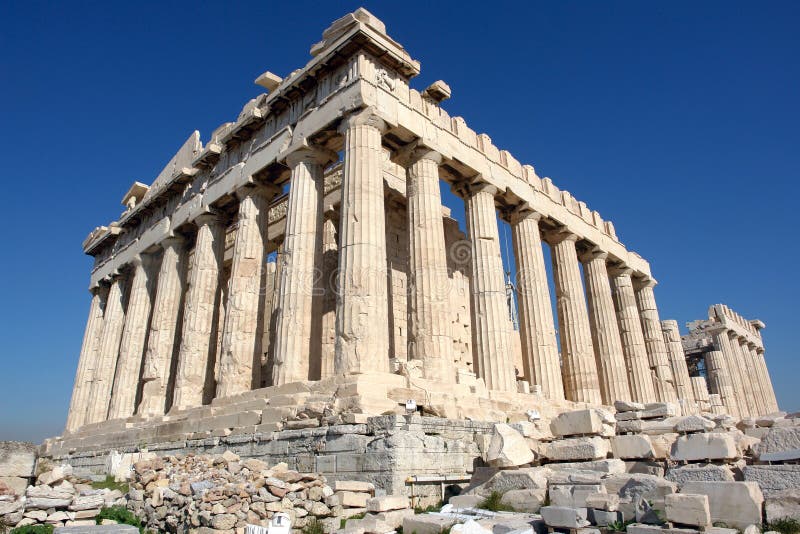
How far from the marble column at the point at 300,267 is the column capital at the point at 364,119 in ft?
3.19

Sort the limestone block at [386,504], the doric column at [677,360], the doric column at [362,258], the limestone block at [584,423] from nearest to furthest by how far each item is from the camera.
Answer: the limestone block at [386,504] → the limestone block at [584,423] → the doric column at [362,258] → the doric column at [677,360]

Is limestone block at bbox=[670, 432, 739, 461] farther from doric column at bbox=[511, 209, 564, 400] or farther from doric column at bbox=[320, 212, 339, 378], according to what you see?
doric column at bbox=[320, 212, 339, 378]

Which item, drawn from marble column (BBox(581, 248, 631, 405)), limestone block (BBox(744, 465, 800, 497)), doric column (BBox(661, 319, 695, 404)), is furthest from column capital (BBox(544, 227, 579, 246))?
limestone block (BBox(744, 465, 800, 497))

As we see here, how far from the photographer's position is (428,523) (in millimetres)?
6746

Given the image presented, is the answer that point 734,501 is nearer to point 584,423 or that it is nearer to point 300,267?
point 584,423

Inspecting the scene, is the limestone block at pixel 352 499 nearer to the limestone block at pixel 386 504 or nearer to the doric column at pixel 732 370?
the limestone block at pixel 386 504

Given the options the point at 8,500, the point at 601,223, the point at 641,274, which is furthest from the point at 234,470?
the point at 641,274

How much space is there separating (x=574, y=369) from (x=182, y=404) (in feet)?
46.9

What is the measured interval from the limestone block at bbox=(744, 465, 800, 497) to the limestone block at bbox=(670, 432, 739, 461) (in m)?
1.00

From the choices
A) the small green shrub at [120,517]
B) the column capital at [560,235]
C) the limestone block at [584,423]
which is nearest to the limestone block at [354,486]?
the small green shrub at [120,517]

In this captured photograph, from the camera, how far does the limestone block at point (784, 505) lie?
18.0 ft

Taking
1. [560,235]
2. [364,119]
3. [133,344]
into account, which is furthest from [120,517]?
[560,235]

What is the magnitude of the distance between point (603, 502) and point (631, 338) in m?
20.7

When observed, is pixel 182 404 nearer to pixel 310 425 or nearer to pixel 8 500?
pixel 310 425
